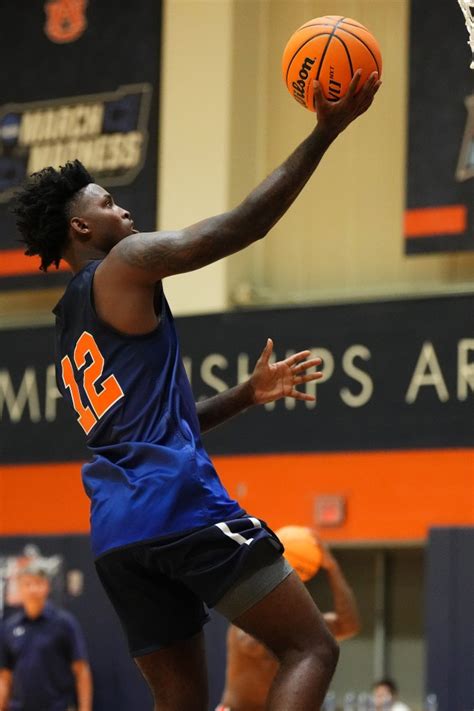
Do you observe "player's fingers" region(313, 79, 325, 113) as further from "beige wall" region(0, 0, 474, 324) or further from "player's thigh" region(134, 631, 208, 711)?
"beige wall" region(0, 0, 474, 324)

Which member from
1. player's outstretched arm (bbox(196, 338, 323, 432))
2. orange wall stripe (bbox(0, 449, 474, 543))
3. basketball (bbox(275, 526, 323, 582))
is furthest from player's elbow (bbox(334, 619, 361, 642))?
orange wall stripe (bbox(0, 449, 474, 543))

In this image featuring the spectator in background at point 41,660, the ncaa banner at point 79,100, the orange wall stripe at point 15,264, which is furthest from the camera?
the orange wall stripe at point 15,264

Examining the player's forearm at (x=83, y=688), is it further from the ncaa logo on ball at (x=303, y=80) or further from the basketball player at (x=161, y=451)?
the ncaa logo on ball at (x=303, y=80)

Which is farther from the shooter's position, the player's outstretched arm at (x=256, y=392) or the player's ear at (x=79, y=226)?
the player's outstretched arm at (x=256, y=392)

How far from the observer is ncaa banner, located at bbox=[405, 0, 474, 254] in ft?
42.3

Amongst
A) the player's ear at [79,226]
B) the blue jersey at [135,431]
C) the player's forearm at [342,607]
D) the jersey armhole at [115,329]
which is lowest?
the player's forearm at [342,607]

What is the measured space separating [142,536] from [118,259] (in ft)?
2.74

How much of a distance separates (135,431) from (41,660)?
806 cm

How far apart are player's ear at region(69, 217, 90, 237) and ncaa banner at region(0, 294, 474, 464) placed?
8.26m

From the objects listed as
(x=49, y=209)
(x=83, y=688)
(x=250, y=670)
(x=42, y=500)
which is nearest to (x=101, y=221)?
(x=49, y=209)

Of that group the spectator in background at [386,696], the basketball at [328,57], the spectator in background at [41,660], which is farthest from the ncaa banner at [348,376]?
the basketball at [328,57]

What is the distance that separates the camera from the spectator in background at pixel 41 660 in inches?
472

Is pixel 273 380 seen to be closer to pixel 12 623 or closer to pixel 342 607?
pixel 342 607

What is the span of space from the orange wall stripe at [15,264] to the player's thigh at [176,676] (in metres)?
10.5
